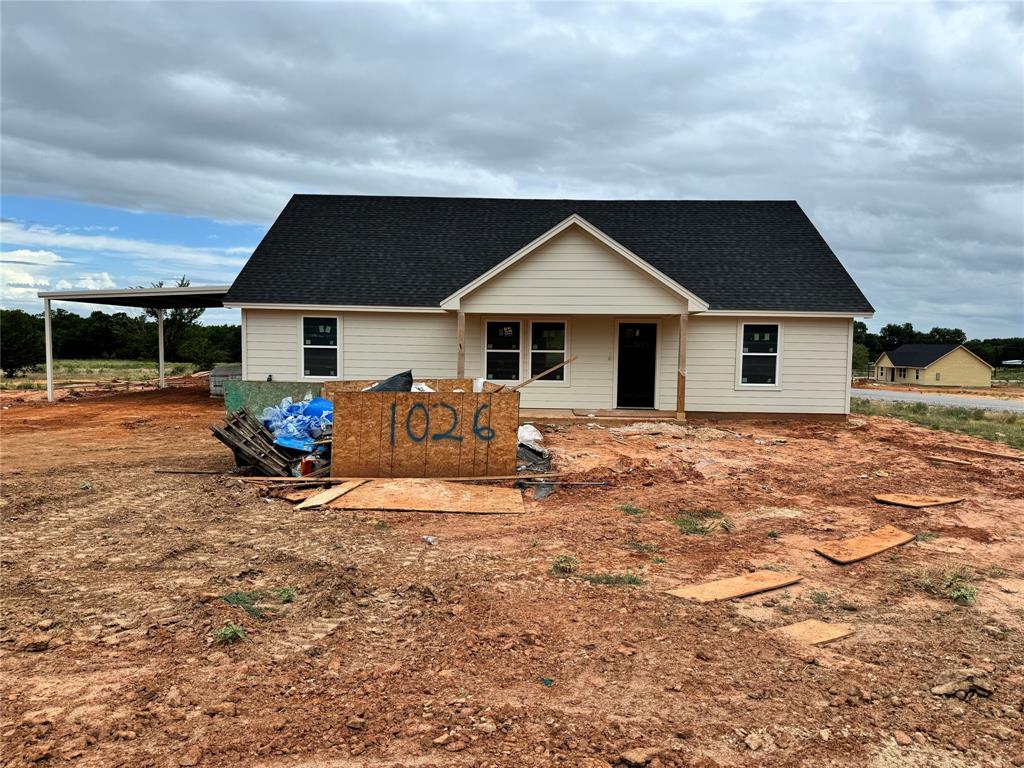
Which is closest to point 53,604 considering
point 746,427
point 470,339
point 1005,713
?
point 1005,713

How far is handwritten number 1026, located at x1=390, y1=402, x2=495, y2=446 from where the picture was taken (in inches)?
364

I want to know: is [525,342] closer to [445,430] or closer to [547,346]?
[547,346]

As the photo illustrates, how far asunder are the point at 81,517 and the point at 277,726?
5.26 meters

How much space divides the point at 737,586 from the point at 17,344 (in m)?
40.0

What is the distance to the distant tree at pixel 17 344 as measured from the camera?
1330 inches

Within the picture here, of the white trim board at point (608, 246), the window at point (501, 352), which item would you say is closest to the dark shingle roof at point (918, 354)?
the white trim board at point (608, 246)

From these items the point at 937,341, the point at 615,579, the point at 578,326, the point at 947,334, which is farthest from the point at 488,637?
the point at 947,334

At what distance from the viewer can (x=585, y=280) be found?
1511 cm

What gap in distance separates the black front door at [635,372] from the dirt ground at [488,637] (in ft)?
26.3

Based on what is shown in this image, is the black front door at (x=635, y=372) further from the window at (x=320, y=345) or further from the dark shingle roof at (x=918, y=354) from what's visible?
the dark shingle roof at (x=918, y=354)

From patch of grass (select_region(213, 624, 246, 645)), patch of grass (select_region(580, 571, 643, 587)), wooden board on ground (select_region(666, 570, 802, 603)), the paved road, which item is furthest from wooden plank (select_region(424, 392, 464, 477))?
the paved road

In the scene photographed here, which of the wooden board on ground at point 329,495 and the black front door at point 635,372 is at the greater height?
the black front door at point 635,372

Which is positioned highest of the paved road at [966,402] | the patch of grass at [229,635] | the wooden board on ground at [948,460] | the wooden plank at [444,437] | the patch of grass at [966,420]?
the wooden plank at [444,437]

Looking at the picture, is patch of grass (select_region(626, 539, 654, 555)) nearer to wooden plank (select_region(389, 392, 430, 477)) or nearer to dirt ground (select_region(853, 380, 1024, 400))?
wooden plank (select_region(389, 392, 430, 477))
